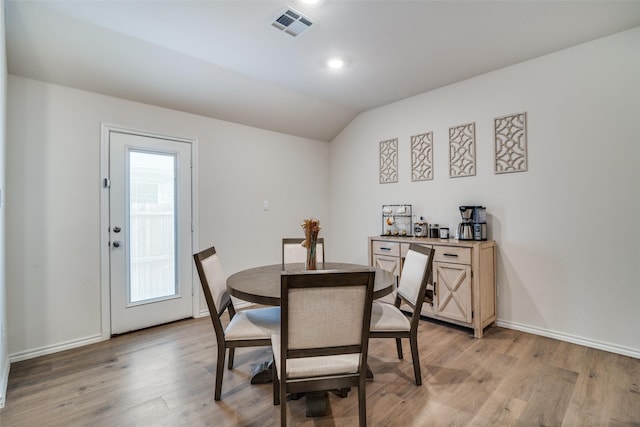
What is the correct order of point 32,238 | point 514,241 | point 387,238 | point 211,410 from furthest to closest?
point 387,238
point 514,241
point 32,238
point 211,410

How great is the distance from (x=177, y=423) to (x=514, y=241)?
3.17 meters

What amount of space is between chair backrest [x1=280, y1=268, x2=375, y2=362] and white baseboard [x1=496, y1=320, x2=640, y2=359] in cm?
237

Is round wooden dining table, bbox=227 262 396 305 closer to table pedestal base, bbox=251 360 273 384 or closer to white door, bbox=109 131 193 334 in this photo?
table pedestal base, bbox=251 360 273 384

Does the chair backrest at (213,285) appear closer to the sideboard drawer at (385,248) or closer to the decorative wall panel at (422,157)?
the sideboard drawer at (385,248)

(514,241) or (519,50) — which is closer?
(519,50)

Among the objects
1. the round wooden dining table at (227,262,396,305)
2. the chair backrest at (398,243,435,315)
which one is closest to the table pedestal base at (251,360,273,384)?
the round wooden dining table at (227,262,396,305)

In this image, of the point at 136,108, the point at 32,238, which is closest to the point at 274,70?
the point at 136,108

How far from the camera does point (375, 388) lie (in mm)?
2051

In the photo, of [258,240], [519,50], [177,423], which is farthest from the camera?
[258,240]

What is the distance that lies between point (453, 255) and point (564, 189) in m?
1.12

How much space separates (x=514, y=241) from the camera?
121 inches

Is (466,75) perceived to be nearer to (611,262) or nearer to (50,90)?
(611,262)

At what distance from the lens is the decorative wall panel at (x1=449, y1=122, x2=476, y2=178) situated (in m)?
A: 3.34

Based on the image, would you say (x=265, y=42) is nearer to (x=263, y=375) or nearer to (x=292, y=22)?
(x=292, y=22)
